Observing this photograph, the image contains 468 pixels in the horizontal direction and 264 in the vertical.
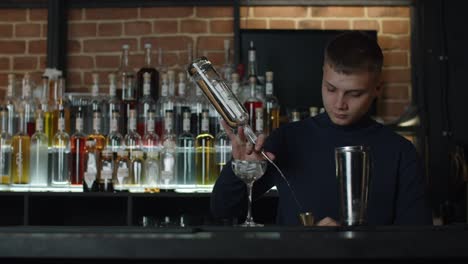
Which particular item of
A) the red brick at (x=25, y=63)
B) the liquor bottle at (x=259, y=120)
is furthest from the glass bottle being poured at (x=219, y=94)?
the red brick at (x=25, y=63)

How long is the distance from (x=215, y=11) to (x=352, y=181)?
2.27 meters

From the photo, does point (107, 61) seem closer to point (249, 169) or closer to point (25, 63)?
point (25, 63)

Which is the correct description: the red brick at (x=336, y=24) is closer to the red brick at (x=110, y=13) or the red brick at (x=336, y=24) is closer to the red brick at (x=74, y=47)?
the red brick at (x=110, y=13)

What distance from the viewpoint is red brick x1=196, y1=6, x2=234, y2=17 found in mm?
3412

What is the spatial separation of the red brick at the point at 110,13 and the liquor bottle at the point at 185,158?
0.75 meters

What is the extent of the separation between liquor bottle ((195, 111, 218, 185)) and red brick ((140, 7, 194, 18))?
0.69m

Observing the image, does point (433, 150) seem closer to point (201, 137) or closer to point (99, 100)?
point (201, 137)

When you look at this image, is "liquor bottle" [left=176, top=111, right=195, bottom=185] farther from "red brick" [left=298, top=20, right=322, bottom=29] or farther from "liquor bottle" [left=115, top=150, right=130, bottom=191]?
"red brick" [left=298, top=20, right=322, bottom=29]

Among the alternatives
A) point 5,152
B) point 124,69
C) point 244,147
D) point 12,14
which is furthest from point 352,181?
point 12,14

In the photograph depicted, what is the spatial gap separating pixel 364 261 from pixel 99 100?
85.9 inches

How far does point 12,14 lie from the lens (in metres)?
3.47

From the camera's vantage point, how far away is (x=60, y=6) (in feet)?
11.2

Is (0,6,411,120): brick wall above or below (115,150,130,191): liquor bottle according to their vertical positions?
above

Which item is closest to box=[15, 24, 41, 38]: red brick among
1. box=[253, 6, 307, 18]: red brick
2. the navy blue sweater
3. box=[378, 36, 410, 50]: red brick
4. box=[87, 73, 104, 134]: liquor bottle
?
box=[87, 73, 104, 134]: liquor bottle
